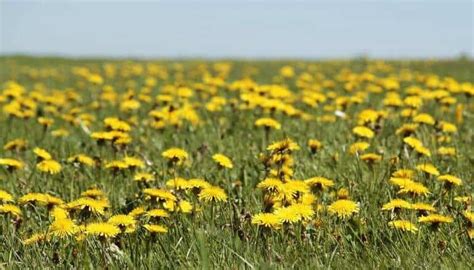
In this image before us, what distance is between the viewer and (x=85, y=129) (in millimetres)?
5043

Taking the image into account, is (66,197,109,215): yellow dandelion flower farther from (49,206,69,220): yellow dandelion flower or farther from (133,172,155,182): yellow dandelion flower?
(133,172,155,182): yellow dandelion flower

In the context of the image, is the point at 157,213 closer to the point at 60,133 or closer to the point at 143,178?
the point at 143,178

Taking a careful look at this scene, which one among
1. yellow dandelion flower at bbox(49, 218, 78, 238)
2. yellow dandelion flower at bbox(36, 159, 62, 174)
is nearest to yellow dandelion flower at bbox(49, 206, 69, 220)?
yellow dandelion flower at bbox(49, 218, 78, 238)

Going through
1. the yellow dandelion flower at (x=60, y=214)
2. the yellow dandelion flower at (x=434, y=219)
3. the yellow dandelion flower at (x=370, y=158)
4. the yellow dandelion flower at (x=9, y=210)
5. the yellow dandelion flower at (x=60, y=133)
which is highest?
the yellow dandelion flower at (x=370, y=158)

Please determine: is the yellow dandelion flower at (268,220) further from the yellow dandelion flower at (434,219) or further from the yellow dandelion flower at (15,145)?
the yellow dandelion flower at (15,145)

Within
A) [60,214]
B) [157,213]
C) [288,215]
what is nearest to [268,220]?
[288,215]

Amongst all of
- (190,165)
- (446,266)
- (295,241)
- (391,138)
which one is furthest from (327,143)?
(446,266)

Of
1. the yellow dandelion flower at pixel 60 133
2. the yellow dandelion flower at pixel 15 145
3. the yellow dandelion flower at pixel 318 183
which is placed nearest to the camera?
the yellow dandelion flower at pixel 318 183

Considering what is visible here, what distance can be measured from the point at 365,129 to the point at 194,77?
24.2 ft

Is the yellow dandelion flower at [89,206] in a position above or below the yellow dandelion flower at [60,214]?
above

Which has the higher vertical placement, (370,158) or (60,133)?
(370,158)

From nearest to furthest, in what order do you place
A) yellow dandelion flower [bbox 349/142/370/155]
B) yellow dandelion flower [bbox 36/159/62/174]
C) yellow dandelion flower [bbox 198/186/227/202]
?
yellow dandelion flower [bbox 198/186/227/202] → yellow dandelion flower [bbox 36/159/62/174] → yellow dandelion flower [bbox 349/142/370/155]

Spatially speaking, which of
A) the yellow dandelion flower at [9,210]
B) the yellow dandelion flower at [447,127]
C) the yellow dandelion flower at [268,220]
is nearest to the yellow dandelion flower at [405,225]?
the yellow dandelion flower at [268,220]

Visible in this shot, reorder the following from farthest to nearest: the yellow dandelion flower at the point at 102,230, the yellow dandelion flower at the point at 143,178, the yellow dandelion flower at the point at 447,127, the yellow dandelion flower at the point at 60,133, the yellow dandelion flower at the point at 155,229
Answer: the yellow dandelion flower at the point at 60,133 < the yellow dandelion flower at the point at 447,127 < the yellow dandelion flower at the point at 143,178 < the yellow dandelion flower at the point at 155,229 < the yellow dandelion flower at the point at 102,230
